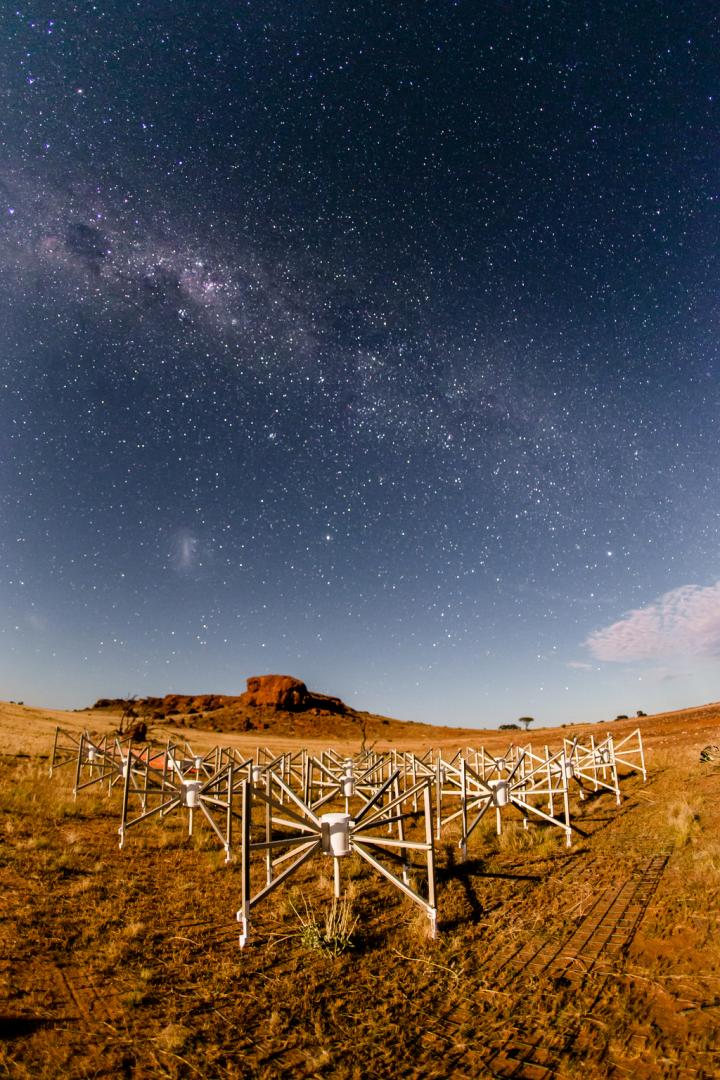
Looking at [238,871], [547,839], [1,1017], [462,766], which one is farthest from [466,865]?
[1,1017]

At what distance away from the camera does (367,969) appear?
21.0ft

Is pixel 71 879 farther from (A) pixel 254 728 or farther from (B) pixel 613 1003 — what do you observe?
(A) pixel 254 728

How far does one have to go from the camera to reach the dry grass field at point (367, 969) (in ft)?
15.1

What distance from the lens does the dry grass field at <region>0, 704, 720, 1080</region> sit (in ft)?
15.1

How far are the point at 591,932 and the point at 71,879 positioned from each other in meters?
9.51

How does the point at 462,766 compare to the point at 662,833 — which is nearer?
the point at 462,766

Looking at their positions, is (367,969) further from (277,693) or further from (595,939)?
(277,693)

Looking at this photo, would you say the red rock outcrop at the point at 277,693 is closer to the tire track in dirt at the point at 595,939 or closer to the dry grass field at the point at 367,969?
the dry grass field at the point at 367,969

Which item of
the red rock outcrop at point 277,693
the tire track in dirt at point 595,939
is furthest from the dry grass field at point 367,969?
the red rock outcrop at point 277,693

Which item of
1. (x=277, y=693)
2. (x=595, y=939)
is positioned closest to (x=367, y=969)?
(x=595, y=939)

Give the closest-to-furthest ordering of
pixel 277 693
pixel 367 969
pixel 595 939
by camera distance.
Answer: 1. pixel 367 969
2. pixel 595 939
3. pixel 277 693

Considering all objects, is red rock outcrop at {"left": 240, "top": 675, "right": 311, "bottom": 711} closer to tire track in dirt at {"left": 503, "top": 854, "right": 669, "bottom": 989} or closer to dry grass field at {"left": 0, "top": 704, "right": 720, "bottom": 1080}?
dry grass field at {"left": 0, "top": 704, "right": 720, "bottom": 1080}

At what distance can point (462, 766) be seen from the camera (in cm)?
1162

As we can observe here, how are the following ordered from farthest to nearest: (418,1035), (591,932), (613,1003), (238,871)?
(238,871), (591,932), (613,1003), (418,1035)
